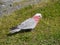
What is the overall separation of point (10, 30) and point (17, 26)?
201 millimetres

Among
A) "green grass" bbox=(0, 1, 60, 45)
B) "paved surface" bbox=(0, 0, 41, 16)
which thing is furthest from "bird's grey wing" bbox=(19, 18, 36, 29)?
"paved surface" bbox=(0, 0, 41, 16)

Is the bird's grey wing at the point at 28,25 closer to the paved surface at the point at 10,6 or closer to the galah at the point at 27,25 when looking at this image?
the galah at the point at 27,25

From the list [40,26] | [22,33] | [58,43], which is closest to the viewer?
[58,43]

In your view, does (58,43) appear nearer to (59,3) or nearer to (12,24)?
(12,24)

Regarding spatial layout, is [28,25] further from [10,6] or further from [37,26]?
[10,6]

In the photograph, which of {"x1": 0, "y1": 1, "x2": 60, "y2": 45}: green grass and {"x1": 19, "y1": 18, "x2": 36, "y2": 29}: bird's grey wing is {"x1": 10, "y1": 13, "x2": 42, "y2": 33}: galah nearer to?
{"x1": 19, "y1": 18, "x2": 36, "y2": 29}: bird's grey wing

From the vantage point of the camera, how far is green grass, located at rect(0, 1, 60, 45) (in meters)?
6.50

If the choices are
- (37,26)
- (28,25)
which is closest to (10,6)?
(37,26)

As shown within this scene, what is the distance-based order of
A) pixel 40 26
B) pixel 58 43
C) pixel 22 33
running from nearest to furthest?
pixel 58 43
pixel 22 33
pixel 40 26

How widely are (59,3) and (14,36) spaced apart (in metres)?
2.59

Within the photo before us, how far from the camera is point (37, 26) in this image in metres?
7.37

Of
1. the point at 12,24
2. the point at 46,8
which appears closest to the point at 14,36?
the point at 12,24

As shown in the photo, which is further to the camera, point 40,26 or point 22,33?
point 40,26

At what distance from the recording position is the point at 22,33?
693cm
